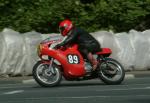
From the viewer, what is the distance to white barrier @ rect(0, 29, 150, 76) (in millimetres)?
20938

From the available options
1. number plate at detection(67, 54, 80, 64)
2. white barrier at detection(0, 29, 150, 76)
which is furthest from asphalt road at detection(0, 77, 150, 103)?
white barrier at detection(0, 29, 150, 76)

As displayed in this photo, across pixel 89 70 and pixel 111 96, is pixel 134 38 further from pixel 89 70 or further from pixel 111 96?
pixel 111 96

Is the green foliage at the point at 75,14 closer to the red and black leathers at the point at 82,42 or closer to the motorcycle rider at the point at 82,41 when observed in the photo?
the motorcycle rider at the point at 82,41

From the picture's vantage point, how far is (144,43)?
2212cm

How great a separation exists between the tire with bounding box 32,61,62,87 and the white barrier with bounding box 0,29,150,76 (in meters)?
3.80

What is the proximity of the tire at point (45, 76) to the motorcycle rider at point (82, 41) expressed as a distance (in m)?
0.57

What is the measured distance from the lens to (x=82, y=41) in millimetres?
17203

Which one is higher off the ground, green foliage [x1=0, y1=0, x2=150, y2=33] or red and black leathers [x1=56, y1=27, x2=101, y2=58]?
red and black leathers [x1=56, y1=27, x2=101, y2=58]

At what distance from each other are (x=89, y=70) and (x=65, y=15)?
385 inches

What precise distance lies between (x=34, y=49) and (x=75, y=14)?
238 inches

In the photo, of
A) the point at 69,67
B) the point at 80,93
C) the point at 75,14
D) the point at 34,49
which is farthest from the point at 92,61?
the point at 75,14

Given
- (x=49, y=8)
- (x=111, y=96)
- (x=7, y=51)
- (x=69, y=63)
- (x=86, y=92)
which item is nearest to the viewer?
(x=111, y=96)

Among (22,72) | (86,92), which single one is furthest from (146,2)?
(86,92)

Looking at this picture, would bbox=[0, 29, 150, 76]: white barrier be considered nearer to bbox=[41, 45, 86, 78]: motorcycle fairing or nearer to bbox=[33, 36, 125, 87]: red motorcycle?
bbox=[33, 36, 125, 87]: red motorcycle
